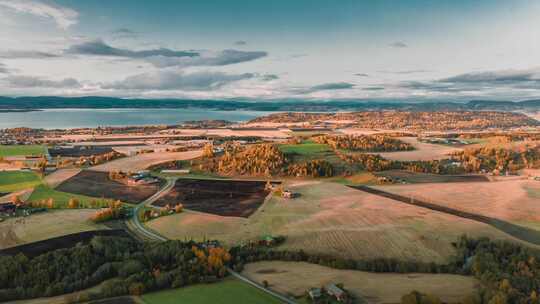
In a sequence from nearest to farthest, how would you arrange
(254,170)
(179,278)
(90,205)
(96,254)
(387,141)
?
1. (179,278)
2. (96,254)
3. (90,205)
4. (254,170)
5. (387,141)

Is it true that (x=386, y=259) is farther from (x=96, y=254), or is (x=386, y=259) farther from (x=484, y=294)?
(x=96, y=254)

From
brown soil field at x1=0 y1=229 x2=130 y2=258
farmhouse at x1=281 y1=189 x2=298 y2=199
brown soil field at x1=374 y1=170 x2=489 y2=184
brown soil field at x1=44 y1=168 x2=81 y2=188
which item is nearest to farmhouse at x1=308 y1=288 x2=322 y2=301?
brown soil field at x1=0 y1=229 x2=130 y2=258

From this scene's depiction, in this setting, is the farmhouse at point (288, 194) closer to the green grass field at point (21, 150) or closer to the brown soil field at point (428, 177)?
the brown soil field at point (428, 177)

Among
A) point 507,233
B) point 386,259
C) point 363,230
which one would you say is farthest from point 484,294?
point 507,233

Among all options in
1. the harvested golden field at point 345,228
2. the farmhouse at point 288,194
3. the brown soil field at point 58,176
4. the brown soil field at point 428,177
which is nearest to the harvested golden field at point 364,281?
the harvested golden field at point 345,228

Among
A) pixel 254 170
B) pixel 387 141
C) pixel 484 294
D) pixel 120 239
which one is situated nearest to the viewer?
pixel 484 294

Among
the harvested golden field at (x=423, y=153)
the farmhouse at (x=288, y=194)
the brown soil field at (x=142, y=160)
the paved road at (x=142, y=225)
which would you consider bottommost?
the paved road at (x=142, y=225)

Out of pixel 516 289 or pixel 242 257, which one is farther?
pixel 242 257
